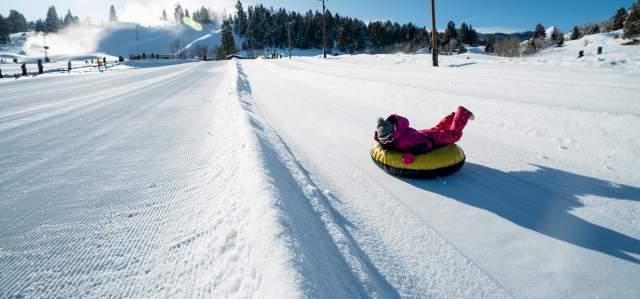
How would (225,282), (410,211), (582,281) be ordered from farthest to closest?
(410,211), (582,281), (225,282)

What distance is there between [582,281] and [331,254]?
1.66m

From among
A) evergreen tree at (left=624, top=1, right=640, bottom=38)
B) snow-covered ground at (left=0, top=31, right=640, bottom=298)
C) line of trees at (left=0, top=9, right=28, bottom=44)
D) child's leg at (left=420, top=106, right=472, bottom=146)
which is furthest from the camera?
line of trees at (left=0, top=9, right=28, bottom=44)

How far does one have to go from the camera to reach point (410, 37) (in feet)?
307

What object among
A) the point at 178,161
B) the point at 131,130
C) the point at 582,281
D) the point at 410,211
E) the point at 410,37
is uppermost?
the point at 410,37

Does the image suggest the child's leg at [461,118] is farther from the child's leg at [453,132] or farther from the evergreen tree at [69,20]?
the evergreen tree at [69,20]

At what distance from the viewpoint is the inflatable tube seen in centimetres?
355

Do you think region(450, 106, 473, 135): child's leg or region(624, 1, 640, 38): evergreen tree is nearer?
region(450, 106, 473, 135): child's leg

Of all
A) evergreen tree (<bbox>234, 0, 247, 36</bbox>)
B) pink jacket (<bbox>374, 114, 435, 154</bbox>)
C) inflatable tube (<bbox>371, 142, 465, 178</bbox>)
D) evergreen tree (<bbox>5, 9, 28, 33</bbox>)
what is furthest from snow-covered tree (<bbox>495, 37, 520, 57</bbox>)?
evergreen tree (<bbox>5, 9, 28, 33</bbox>)

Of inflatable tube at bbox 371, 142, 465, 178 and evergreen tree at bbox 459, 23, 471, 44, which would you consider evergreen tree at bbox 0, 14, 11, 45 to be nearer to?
evergreen tree at bbox 459, 23, 471, 44

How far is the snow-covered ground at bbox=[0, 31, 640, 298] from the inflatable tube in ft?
0.50

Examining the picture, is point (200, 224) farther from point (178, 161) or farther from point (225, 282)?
point (178, 161)

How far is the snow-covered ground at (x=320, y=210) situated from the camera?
1.98m

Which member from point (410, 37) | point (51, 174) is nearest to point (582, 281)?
point (51, 174)

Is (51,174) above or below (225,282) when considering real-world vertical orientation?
above
